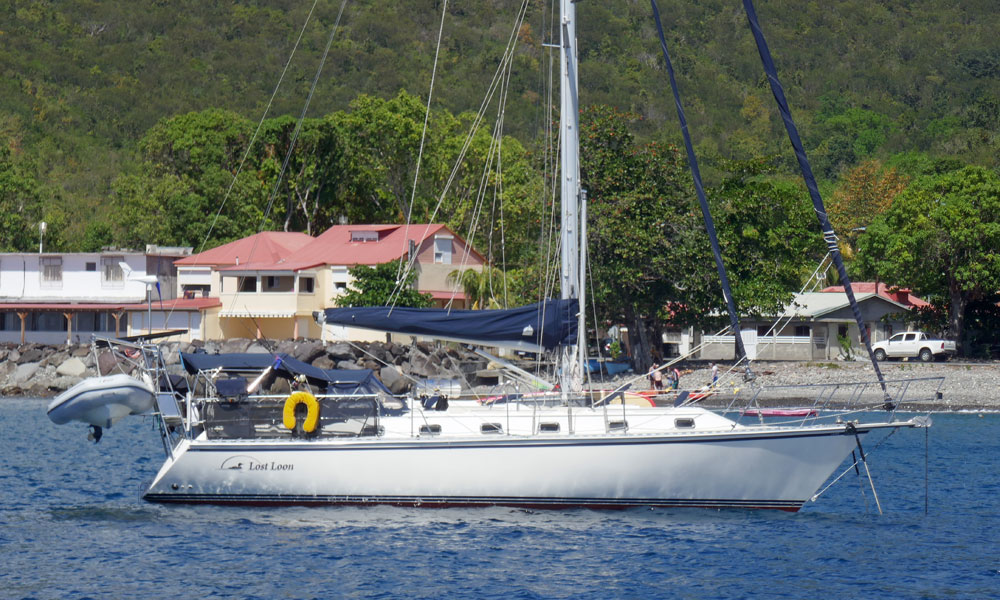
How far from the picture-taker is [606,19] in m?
188

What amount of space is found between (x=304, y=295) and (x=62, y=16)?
131800 mm

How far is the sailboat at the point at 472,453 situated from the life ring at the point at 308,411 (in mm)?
22

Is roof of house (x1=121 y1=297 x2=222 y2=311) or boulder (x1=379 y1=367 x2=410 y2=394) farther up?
roof of house (x1=121 y1=297 x2=222 y2=311)

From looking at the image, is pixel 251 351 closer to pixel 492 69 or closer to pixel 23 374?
pixel 23 374

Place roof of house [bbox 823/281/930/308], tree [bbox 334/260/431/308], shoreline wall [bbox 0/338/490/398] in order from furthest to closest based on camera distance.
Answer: roof of house [bbox 823/281/930/308], tree [bbox 334/260/431/308], shoreline wall [bbox 0/338/490/398]

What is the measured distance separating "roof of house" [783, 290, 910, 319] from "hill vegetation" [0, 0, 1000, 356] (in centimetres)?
275

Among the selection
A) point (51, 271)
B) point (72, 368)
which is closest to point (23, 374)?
point (72, 368)

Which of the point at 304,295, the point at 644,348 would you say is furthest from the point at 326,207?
the point at 644,348

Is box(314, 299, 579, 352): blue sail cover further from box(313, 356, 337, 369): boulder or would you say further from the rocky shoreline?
box(313, 356, 337, 369): boulder

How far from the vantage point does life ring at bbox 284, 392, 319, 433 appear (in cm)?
1945

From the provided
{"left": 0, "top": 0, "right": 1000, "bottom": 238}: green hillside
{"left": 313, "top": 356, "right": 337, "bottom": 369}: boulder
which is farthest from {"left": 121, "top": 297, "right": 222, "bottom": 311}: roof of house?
{"left": 0, "top": 0, "right": 1000, "bottom": 238}: green hillside

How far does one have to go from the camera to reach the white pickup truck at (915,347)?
49.9 m

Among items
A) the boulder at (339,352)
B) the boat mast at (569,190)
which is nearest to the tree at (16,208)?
the boulder at (339,352)

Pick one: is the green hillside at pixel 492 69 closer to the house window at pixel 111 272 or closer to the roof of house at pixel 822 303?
the house window at pixel 111 272
